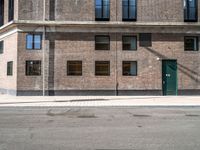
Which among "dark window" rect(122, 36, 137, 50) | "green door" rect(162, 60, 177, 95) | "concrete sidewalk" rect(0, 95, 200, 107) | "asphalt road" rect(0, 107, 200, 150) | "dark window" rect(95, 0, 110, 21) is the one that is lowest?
"asphalt road" rect(0, 107, 200, 150)

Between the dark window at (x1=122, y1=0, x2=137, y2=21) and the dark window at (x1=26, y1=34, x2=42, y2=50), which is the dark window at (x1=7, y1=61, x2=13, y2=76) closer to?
the dark window at (x1=26, y1=34, x2=42, y2=50)

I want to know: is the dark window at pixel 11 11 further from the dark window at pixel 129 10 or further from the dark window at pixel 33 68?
the dark window at pixel 129 10

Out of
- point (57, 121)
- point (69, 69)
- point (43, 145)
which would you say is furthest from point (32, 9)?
point (43, 145)

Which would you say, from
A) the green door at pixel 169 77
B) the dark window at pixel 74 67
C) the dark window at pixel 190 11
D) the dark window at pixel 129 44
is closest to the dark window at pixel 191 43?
the dark window at pixel 190 11

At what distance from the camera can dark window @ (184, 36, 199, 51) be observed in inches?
1018

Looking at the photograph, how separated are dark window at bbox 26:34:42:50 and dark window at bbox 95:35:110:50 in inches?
192

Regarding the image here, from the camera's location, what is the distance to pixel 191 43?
85.3ft

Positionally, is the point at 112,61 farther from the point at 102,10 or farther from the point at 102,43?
the point at 102,10

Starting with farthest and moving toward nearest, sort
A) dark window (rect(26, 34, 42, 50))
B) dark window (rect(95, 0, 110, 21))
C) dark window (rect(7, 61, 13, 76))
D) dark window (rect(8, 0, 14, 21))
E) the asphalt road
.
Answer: dark window (rect(8, 0, 14, 21))
dark window (rect(7, 61, 13, 76))
dark window (rect(95, 0, 110, 21))
dark window (rect(26, 34, 42, 50))
the asphalt road

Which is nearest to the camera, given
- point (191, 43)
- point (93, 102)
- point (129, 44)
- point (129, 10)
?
point (93, 102)

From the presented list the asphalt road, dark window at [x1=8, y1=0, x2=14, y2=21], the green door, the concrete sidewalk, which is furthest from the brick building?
the asphalt road

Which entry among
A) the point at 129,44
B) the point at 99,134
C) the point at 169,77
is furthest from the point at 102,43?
the point at 99,134

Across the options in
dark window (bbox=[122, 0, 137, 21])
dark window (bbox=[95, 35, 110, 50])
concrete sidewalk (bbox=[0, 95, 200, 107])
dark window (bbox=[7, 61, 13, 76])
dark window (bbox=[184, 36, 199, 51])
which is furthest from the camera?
dark window (bbox=[7, 61, 13, 76])

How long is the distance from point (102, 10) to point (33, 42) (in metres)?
6.58
